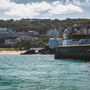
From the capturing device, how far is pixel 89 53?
72.9 meters

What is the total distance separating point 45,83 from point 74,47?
4982cm

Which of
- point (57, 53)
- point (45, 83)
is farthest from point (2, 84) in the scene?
point (57, 53)

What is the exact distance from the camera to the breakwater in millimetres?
74125

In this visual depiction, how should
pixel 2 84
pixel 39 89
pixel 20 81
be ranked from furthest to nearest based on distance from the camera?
pixel 20 81
pixel 2 84
pixel 39 89

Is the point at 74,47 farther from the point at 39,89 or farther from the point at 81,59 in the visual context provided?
the point at 39,89

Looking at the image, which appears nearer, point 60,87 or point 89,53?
point 60,87

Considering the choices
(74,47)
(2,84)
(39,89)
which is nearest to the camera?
(39,89)

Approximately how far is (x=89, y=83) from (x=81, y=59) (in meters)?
46.6

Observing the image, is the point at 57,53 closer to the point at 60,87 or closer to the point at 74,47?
the point at 74,47

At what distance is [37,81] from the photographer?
3189cm

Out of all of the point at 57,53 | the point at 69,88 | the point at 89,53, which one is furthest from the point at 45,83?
the point at 57,53

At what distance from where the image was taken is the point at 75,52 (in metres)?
78.4

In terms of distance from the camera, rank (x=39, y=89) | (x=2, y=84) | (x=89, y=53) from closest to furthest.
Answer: (x=39, y=89) → (x=2, y=84) → (x=89, y=53)

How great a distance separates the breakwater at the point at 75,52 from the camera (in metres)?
74.1
